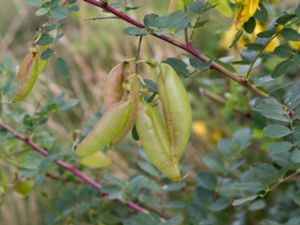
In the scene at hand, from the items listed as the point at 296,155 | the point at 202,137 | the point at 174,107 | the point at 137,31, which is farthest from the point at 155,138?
the point at 202,137

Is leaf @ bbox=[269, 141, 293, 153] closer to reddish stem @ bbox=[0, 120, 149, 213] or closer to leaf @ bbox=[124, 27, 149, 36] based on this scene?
leaf @ bbox=[124, 27, 149, 36]

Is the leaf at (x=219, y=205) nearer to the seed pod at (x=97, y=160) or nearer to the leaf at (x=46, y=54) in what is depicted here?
the seed pod at (x=97, y=160)


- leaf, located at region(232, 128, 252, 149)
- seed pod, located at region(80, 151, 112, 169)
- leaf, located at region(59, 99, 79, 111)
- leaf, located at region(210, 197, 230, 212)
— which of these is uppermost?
leaf, located at region(59, 99, 79, 111)

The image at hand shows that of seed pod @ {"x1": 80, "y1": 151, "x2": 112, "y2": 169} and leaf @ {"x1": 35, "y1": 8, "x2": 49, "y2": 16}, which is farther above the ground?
leaf @ {"x1": 35, "y1": 8, "x2": 49, "y2": 16}

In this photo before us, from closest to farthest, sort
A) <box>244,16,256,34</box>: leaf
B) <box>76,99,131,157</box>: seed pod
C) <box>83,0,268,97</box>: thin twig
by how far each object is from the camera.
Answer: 1. <box>76,99,131,157</box>: seed pod
2. <box>83,0,268,97</box>: thin twig
3. <box>244,16,256,34</box>: leaf

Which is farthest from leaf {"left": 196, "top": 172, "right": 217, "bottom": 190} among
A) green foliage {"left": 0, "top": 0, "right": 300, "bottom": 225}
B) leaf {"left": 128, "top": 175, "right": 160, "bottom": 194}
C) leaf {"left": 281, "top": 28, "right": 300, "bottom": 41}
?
leaf {"left": 281, "top": 28, "right": 300, "bottom": 41}

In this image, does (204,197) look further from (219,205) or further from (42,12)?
(42,12)

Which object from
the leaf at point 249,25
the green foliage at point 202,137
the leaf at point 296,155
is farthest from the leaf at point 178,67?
the leaf at point 296,155

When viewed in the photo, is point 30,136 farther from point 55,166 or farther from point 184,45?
point 184,45
